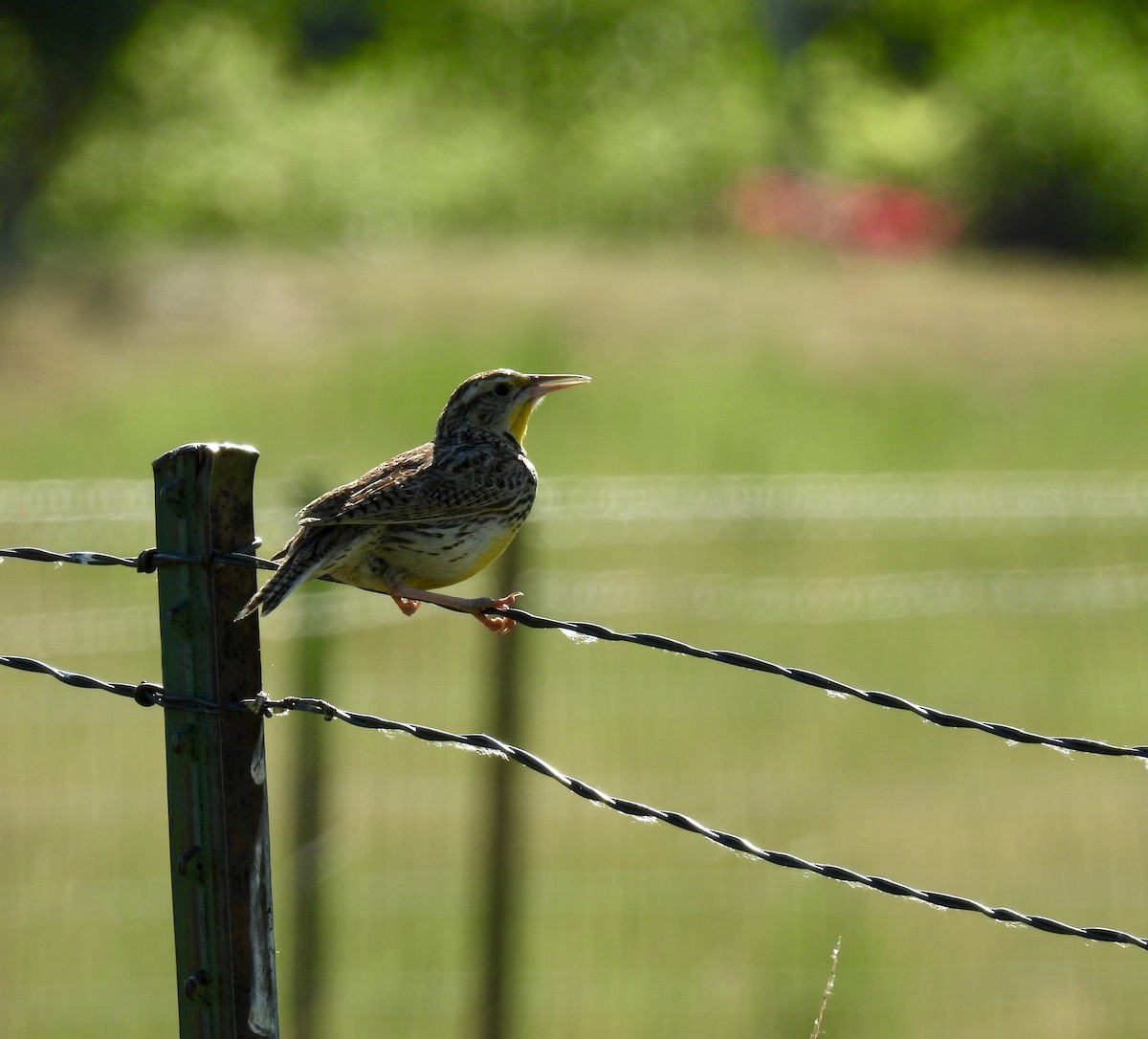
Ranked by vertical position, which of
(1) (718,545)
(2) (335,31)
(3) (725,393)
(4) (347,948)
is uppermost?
(2) (335,31)

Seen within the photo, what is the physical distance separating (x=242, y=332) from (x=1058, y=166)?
18.1 meters

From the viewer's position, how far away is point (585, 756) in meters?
13.1

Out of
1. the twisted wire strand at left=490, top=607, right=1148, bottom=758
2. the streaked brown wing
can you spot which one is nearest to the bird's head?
the streaked brown wing

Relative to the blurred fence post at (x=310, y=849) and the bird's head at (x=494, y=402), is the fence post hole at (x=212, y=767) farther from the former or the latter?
the blurred fence post at (x=310, y=849)

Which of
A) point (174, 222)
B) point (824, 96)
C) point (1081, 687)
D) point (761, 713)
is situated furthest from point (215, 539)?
point (824, 96)

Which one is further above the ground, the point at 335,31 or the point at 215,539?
the point at 335,31

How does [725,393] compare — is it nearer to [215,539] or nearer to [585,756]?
[585,756]

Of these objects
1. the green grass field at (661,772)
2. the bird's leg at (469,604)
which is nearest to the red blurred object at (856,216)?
the green grass field at (661,772)

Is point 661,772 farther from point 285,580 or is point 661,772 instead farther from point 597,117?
point 597,117

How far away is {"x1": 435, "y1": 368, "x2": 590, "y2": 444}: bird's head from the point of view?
21.9 ft

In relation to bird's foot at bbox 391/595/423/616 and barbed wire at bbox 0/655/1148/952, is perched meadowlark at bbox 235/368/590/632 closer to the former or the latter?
bird's foot at bbox 391/595/423/616

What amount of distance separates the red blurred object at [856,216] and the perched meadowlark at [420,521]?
1296 inches

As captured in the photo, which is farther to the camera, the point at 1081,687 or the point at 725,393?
the point at 725,393

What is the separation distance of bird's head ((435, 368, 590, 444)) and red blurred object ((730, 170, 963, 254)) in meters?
32.2
